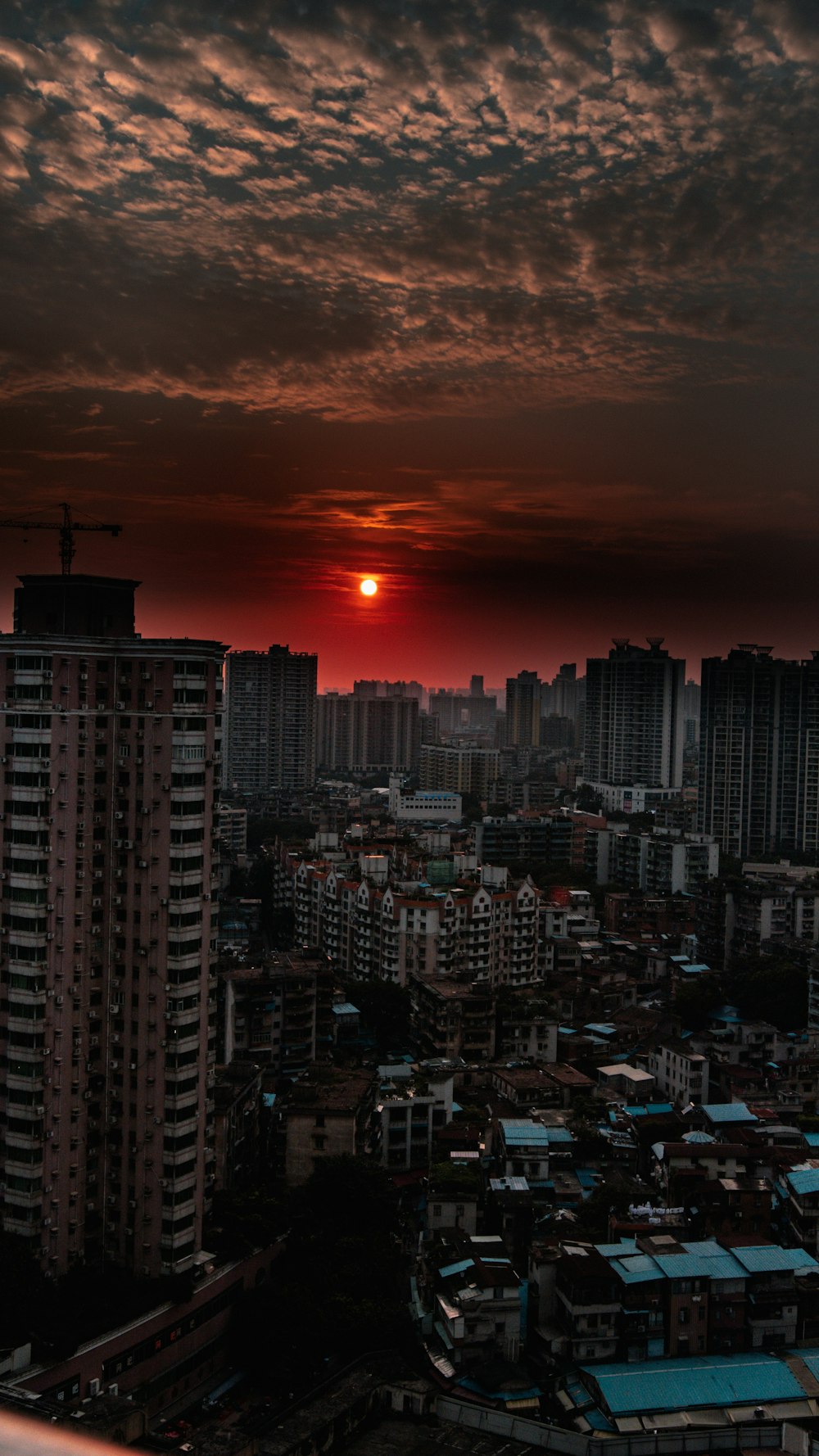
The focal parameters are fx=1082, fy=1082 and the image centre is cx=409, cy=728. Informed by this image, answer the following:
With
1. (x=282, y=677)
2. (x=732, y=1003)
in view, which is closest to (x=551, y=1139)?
(x=732, y=1003)

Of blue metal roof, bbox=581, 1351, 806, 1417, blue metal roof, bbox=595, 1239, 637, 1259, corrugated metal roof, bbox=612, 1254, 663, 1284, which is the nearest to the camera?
blue metal roof, bbox=581, 1351, 806, 1417

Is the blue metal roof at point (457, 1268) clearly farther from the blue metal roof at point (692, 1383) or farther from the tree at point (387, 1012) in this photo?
the tree at point (387, 1012)

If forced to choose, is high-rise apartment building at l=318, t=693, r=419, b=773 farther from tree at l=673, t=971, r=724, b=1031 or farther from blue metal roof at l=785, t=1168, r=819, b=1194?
blue metal roof at l=785, t=1168, r=819, b=1194

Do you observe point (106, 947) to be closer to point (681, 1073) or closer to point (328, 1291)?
point (328, 1291)

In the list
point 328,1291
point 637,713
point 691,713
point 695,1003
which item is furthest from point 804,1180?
point 691,713

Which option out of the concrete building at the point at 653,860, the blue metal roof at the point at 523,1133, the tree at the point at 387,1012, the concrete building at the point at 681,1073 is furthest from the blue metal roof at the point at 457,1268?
the concrete building at the point at 653,860

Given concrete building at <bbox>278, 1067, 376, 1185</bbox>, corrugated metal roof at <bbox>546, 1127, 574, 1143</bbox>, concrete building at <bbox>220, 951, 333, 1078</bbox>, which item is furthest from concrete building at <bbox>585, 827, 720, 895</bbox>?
concrete building at <bbox>278, 1067, 376, 1185</bbox>
